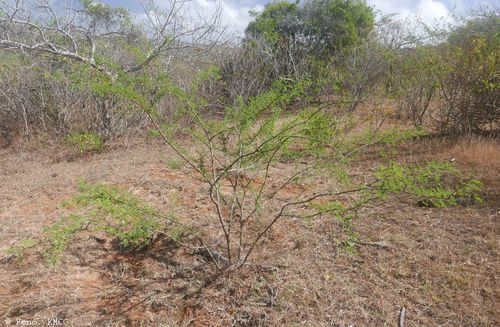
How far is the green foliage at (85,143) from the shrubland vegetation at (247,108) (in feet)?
0.07

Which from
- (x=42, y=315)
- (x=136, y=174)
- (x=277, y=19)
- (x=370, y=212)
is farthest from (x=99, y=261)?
(x=277, y=19)

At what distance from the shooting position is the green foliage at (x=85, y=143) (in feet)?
17.5

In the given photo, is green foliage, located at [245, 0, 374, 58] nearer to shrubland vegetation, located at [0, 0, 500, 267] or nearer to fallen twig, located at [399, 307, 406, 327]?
shrubland vegetation, located at [0, 0, 500, 267]

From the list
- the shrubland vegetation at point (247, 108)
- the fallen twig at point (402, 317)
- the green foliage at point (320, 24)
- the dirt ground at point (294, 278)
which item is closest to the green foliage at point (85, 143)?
the shrubland vegetation at point (247, 108)

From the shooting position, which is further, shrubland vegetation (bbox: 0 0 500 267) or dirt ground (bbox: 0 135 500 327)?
shrubland vegetation (bbox: 0 0 500 267)

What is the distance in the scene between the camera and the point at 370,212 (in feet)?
9.63

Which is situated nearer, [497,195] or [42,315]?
[42,315]

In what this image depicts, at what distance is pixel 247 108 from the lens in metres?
1.86

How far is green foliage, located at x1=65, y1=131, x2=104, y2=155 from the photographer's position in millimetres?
5340

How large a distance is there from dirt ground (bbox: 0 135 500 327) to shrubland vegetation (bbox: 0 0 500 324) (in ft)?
0.40

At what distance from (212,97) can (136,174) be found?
10.9 ft

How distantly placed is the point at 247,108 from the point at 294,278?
1.09 meters

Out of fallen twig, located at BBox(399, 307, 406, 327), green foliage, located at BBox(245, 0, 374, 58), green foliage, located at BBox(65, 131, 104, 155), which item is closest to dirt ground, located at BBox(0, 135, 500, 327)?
fallen twig, located at BBox(399, 307, 406, 327)

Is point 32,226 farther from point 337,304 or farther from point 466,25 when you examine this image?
point 466,25
